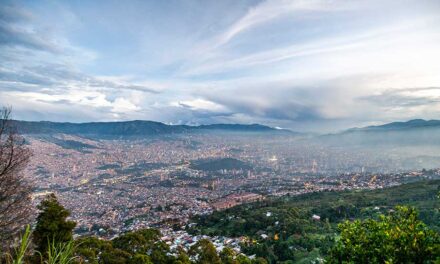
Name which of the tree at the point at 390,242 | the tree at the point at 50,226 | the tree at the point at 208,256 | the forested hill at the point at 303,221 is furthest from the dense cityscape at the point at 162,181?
the tree at the point at 390,242

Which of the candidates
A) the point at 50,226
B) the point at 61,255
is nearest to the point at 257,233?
the point at 50,226

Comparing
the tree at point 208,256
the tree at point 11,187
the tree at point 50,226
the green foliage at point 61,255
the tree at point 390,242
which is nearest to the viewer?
the green foliage at point 61,255

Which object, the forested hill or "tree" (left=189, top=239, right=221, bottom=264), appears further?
the forested hill

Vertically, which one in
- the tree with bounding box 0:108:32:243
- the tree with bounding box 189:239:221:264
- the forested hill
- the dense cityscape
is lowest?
the dense cityscape

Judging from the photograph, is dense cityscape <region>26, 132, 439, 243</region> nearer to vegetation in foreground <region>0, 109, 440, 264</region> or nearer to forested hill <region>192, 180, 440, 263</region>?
forested hill <region>192, 180, 440, 263</region>

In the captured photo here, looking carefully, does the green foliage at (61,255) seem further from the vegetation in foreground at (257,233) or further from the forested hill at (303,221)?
the forested hill at (303,221)

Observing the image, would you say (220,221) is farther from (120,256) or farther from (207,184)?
(207,184)

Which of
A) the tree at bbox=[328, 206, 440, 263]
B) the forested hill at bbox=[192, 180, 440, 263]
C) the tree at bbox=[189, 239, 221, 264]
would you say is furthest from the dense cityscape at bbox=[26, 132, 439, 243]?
the tree at bbox=[328, 206, 440, 263]
